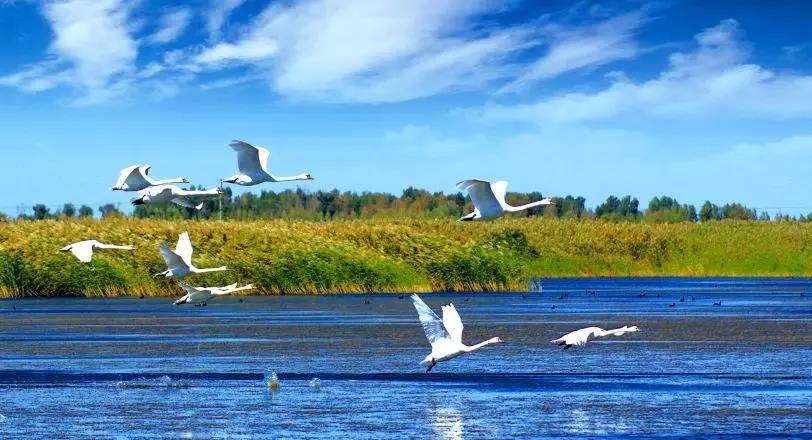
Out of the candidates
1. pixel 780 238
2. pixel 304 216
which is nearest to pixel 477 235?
pixel 780 238

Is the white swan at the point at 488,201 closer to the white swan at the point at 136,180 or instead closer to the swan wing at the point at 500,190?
the swan wing at the point at 500,190

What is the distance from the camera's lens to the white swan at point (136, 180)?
28578 millimetres

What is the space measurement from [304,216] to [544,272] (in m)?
35.1

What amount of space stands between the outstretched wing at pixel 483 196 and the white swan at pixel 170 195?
18.8 ft

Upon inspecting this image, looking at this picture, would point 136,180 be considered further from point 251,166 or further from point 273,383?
point 273,383

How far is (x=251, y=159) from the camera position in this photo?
88.8ft

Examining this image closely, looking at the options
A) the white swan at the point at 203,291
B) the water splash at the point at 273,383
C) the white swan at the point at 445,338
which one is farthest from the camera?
the white swan at the point at 203,291

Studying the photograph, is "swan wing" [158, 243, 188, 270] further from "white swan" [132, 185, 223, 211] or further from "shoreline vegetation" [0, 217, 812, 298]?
"shoreline vegetation" [0, 217, 812, 298]

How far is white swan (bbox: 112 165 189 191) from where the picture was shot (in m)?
28.6

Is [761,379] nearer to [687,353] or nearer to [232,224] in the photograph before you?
[687,353]

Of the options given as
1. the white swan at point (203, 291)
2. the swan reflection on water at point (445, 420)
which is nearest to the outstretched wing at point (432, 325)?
the swan reflection on water at point (445, 420)

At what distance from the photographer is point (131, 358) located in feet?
93.0

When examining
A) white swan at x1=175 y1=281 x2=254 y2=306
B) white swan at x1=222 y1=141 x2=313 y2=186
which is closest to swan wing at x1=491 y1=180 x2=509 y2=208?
white swan at x1=222 y1=141 x2=313 y2=186

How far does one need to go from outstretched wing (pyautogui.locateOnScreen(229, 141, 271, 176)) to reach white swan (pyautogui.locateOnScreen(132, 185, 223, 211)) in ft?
5.06
